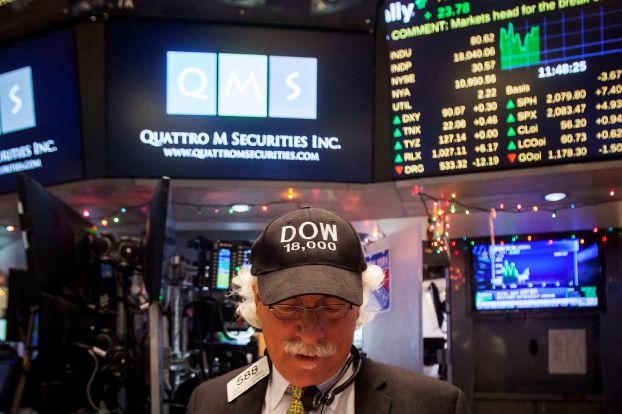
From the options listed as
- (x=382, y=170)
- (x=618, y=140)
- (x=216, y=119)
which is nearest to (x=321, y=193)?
(x=382, y=170)

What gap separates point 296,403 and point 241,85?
3033 millimetres

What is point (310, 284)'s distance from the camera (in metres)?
1.33

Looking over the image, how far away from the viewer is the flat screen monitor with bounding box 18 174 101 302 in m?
Result: 2.87

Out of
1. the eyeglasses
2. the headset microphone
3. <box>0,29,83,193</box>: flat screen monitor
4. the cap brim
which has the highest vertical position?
<box>0,29,83,193</box>: flat screen monitor

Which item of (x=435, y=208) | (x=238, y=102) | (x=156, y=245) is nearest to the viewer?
(x=156, y=245)

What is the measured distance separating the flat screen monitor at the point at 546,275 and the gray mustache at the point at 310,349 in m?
4.20

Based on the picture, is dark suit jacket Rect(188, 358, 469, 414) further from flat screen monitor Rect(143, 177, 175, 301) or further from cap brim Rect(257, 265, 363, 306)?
flat screen monitor Rect(143, 177, 175, 301)

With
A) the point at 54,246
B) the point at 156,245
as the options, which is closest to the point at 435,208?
the point at 156,245

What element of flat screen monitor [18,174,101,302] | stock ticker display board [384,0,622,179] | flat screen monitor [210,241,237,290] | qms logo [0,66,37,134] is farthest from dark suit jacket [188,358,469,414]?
qms logo [0,66,37,134]

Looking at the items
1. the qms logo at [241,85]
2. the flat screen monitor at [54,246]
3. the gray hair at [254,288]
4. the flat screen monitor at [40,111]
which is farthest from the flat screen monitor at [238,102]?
the gray hair at [254,288]

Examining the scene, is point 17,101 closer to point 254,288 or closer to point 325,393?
point 254,288

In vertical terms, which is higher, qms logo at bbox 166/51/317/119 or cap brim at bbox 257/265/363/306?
qms logo at bbox 166/51/317/119

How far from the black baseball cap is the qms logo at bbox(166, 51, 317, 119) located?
2720mm

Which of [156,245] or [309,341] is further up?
[156,245]
